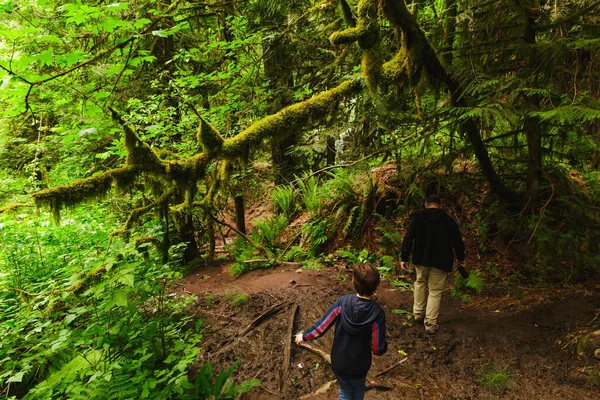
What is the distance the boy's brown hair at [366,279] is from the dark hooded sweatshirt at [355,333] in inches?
4.6

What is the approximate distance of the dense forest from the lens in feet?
12.3

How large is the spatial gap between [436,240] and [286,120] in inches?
115

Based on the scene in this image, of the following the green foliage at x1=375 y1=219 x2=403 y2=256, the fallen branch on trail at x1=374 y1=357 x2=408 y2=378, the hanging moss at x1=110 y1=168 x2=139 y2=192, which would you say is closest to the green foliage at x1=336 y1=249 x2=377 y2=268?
the green foliage at x1=375 y1=219 x2=403 y2=256

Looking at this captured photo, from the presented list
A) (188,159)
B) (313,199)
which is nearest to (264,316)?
(188,159)

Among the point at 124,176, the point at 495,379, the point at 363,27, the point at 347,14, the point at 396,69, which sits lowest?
the point at 495,379

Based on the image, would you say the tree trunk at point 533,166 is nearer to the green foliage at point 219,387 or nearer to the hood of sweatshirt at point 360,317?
the hood of sweatshirt at point 360,317

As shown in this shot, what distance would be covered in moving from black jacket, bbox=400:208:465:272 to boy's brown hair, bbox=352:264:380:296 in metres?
2.29

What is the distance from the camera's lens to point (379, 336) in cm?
306

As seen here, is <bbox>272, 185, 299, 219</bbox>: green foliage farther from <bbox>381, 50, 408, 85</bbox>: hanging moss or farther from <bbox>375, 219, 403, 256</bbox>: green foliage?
<bbox>381, 50, 408, 85</bbox>: hanging moss

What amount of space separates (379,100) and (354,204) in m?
3.54

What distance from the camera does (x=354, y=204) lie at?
28.5 ft

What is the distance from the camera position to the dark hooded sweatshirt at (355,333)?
3062mm

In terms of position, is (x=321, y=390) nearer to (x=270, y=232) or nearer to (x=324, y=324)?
(x=324, y=324)

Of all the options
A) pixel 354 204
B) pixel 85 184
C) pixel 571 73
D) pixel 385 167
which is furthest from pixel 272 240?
pixel 571 73
